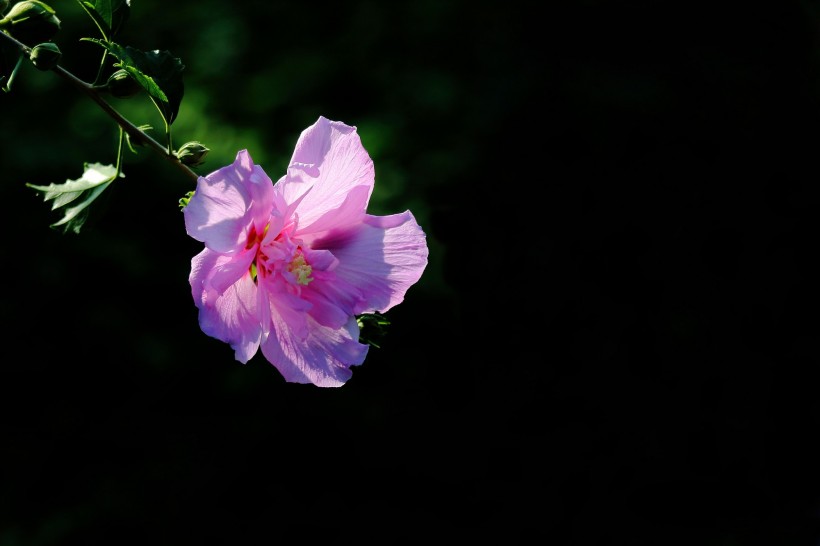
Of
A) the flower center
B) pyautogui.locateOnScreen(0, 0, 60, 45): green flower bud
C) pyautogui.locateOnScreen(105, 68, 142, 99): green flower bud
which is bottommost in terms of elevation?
the flower center

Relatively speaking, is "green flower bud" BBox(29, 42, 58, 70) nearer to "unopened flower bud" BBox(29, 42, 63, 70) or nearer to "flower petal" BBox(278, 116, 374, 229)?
"unopened flower bud" BBox(29, 42, 63, 70)

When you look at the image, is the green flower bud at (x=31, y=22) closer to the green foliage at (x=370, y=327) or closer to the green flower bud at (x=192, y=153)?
the green flower bud at (x=192, y=153)

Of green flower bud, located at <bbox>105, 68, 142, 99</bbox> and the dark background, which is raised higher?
the dark background

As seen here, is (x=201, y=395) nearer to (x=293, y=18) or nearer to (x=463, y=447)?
(x=463, y=447)

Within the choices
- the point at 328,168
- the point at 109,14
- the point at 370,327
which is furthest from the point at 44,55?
the point at 370,327

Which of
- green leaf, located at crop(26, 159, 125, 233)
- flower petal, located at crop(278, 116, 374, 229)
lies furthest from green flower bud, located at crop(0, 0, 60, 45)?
flower petal, located at crop(278, 116, 374, 229)

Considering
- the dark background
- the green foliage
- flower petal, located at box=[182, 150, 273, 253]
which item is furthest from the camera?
the dark background

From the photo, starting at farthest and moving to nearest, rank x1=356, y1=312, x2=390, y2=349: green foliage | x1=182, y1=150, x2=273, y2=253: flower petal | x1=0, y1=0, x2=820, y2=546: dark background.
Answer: x1=0, y1=0, x2=820, y2=546: dark background, x1=356, y1=312, x2=390, y2=349: green foliage, x1=182, y1=150, x2=273, y2=253: flower petal
